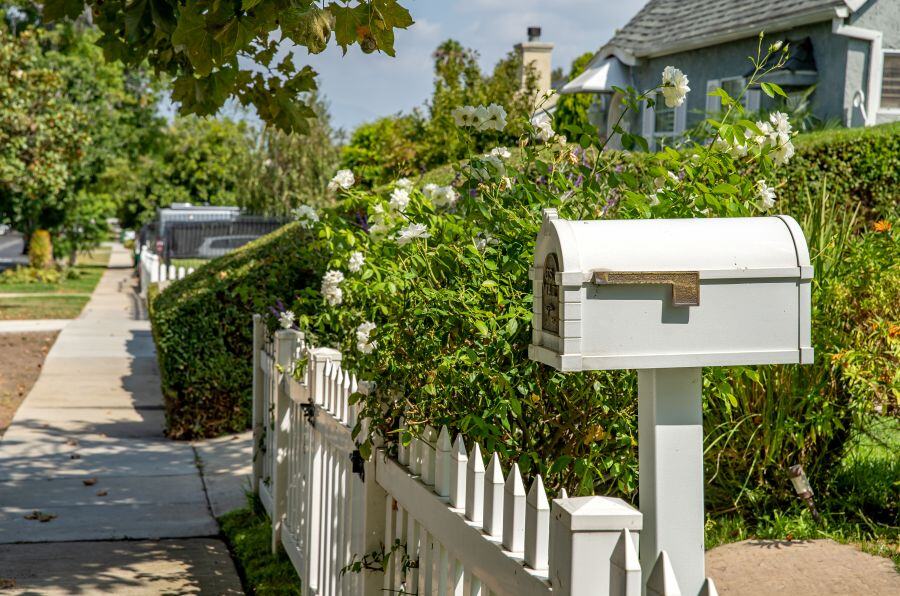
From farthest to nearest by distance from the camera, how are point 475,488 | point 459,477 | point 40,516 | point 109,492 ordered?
point 109,492, point 40,516, point 459,477, point 475,488

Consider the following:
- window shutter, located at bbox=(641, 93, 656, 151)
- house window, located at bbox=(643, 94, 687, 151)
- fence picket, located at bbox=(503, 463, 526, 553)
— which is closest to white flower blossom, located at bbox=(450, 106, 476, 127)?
fence picket, located at bbox=(503, 463, 526, 553)

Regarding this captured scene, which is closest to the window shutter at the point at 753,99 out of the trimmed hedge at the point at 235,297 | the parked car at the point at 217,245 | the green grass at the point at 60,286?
the trimmed hedge at the point at 235,297

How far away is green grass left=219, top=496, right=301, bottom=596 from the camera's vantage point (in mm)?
5137

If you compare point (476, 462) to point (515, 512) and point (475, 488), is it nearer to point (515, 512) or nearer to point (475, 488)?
point (475, 488)

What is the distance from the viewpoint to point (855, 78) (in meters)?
13.7

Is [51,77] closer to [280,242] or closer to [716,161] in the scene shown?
[280,242]

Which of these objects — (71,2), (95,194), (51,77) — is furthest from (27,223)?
(71,2)

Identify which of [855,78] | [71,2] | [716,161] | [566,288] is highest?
[855,78]

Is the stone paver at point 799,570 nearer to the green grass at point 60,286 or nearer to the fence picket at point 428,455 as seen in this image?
the fence picket at point 428,455

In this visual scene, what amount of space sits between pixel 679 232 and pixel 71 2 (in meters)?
3.90

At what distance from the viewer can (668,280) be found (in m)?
1.98

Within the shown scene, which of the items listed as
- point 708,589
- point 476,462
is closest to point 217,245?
point 476,462

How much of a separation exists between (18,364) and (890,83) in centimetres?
1233

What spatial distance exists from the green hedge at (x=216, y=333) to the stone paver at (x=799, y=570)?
448 centimetres
